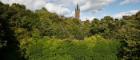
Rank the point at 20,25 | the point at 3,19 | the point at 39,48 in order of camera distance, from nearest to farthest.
A: the point at 3,19 < the point at 39,48 < the point at 20,25

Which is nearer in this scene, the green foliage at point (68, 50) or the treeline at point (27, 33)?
the treeline at point (27, 33)

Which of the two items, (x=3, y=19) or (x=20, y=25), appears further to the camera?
(x=20, y=25)

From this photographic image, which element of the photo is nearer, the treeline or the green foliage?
the treeline

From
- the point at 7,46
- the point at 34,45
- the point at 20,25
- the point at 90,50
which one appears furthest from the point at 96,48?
the point at 20,25

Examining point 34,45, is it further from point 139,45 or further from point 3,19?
point 139,45

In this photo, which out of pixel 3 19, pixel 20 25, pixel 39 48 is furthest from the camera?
pixel 20 25

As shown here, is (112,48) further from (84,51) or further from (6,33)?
(6,33)

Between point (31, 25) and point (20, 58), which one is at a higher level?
point (31, 25)

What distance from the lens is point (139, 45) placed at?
38.2 metres

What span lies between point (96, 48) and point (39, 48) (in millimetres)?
7228

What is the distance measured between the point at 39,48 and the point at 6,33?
465 cm

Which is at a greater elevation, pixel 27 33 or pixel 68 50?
pixel 27 33

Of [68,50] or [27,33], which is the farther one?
[27,33]

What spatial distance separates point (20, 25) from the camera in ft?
161
